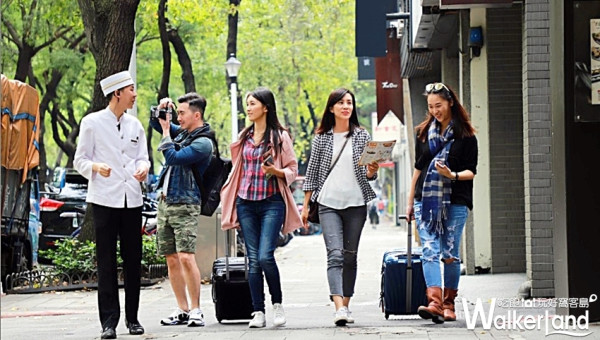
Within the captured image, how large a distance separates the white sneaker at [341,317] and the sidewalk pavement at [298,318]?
0.06 metres

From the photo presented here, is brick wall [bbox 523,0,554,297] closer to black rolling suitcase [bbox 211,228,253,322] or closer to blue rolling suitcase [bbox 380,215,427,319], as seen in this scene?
blue rolling suitcase [bbox 380,215,427,319]

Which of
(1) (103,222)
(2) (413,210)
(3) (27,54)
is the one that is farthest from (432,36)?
(3) (27,54)

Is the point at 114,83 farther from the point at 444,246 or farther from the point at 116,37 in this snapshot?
the point at 116,37

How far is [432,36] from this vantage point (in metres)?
18.8

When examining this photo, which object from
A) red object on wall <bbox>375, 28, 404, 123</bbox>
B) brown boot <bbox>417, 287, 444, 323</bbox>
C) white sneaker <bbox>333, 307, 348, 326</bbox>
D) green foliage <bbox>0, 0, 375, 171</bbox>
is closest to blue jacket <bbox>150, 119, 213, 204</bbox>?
white sneaker <bbox>333, 307, 348, 326</bbox>

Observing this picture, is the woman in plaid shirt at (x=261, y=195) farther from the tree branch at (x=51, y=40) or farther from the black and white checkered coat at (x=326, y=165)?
the tree branch at (x=51, y=40)

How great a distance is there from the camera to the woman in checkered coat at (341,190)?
980 cm

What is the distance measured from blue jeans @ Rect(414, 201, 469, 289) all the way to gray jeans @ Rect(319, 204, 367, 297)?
52cm

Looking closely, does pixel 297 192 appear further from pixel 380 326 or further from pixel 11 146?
pixel 380 326

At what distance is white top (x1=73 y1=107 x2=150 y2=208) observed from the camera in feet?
30.2

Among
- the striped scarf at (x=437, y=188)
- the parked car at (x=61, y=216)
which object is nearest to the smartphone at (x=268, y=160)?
the striped scarf at (x=437, y=188)

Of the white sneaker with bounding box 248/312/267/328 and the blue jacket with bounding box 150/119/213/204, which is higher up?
the blue jacket with bounding box 150/119/213/204

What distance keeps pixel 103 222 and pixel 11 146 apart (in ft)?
23.0

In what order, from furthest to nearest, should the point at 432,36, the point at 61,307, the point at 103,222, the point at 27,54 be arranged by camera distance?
the point at 27,54 → the point at 432,36 → the point at 61,307 → the point at 103,222
